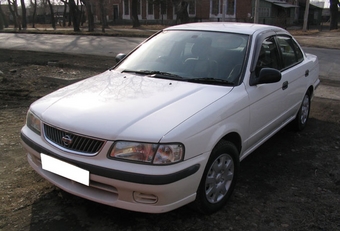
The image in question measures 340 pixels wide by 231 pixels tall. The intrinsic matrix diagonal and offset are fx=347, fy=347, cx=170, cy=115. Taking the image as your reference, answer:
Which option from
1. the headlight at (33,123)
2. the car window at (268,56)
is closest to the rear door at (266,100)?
the car window at (268,56)

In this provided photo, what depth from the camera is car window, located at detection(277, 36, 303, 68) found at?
468cm

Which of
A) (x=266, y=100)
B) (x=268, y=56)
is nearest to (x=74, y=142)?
(x=266, y=100)

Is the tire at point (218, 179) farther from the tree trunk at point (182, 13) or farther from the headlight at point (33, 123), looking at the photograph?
the tree trunk at point (182, 13)

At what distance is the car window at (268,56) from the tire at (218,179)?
1159 millimetres

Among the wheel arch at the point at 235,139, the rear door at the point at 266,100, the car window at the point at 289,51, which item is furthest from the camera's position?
the car window at the point at 289,51

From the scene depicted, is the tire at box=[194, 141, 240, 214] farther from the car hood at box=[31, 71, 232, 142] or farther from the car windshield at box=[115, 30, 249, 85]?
the car windshield at box=[115, 30, 249, 85]

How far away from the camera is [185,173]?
2664 millimetres

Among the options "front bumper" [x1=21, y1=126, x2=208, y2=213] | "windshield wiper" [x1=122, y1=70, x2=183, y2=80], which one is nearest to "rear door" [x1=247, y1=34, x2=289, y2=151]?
"windshield wiper" [x1=122, y1=70, x2=183, y2=80]

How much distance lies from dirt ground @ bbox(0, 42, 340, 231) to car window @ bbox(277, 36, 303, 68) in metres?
1.14

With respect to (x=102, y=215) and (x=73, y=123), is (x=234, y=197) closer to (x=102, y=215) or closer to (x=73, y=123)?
(x=102, y=215)

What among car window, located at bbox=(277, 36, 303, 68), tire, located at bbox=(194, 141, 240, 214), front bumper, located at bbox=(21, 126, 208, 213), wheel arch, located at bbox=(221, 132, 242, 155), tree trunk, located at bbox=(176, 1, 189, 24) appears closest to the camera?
front bumper, located at bbox=(21, 126, 208, 213)

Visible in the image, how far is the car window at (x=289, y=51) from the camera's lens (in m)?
4.68

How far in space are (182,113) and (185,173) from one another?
51cm

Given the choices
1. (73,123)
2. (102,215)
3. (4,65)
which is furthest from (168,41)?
(4,65)
